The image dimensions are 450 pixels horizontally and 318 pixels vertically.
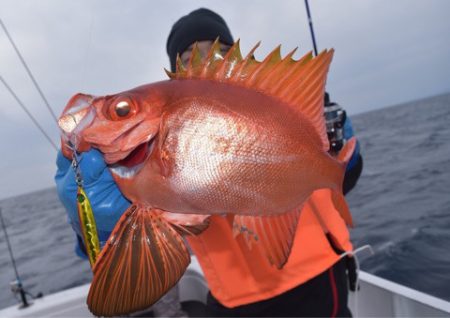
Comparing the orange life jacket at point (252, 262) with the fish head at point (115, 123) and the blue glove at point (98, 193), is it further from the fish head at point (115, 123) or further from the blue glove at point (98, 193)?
the fish head at point (115, 123)

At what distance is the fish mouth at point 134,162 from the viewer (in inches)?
41.8

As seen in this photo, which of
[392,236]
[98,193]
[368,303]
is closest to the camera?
[98,193]

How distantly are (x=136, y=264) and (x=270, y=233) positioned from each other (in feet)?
1.52

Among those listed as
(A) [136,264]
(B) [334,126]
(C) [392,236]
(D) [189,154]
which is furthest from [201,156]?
(C) [392,236]

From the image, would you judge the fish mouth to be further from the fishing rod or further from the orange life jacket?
the fishing rod

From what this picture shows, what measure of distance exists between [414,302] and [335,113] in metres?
1.99

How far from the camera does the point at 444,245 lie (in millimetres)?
5348

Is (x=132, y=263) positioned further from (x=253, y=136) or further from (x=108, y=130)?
(x=253, y=136)

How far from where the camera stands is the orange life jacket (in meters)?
2.37

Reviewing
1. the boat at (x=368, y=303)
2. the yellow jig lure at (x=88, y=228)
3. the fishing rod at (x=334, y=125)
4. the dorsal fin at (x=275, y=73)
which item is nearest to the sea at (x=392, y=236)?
the boat at (x=368, y=303)

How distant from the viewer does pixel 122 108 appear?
105 centimetres

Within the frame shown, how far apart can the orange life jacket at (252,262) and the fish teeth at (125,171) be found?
4.23 feet

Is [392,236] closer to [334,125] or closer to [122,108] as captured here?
[334,125]

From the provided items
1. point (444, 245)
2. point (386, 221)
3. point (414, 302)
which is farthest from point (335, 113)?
point (386, 221)
